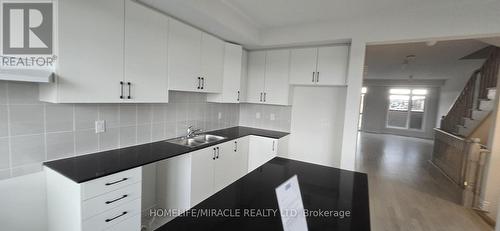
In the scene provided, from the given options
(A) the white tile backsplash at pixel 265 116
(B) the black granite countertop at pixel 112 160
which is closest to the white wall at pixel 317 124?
(A) the white tile backsplash at pixel 265 116

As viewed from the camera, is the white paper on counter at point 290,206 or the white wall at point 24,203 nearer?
the white paper on counter at point 290,206

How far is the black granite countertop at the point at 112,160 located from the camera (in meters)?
1.55

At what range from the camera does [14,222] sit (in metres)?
1.54

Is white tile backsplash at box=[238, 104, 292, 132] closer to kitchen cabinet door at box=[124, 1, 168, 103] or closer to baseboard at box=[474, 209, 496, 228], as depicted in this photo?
kitchen cabinet door at box=[124, 1, 168, 103]

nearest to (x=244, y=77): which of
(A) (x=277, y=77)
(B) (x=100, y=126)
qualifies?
(A) (x=277, y=77)

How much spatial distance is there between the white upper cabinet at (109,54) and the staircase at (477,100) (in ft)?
16.3

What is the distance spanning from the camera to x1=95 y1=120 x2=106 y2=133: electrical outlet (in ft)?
6.50

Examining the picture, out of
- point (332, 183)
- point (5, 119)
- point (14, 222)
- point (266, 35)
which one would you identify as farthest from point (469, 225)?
point (5, 119)

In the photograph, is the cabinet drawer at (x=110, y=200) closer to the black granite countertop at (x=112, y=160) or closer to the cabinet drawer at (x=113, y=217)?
the cabinet drawer at (x=113, y=217)

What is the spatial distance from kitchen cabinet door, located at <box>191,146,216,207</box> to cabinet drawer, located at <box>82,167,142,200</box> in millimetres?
662

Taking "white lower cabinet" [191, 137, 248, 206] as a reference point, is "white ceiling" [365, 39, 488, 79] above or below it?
above

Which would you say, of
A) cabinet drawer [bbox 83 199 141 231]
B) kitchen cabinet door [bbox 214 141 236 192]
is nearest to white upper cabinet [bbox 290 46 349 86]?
kitchen cabinet door [bbox 214 141 236 192]

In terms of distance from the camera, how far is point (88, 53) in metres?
1.63

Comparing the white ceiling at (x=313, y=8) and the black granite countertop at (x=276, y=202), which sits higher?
the white ceiling at (x=313, y=8)
